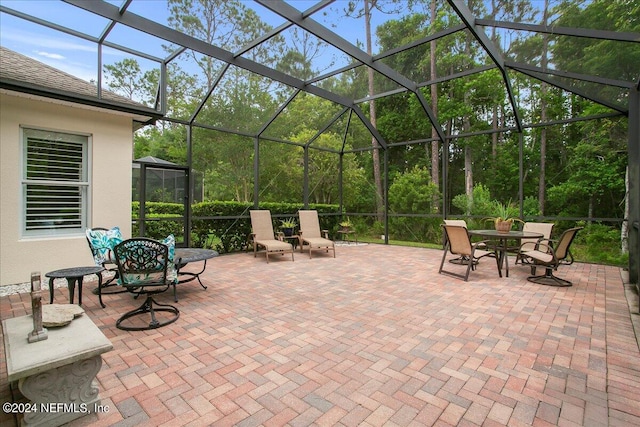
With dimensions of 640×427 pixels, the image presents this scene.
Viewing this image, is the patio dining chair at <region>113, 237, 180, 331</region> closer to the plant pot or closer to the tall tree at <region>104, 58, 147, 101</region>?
the tall tree at <region>104, 58, 147, 101</region>

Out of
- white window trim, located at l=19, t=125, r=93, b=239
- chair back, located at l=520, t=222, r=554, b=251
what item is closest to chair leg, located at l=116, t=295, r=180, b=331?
white window trim, located at l=19, t=125, r=93, b=239

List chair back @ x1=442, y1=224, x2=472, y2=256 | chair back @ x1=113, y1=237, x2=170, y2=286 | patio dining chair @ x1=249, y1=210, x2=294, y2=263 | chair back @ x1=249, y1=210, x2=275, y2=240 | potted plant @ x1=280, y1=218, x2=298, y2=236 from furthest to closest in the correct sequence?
potted plant @ x1=280, y1=218, x2=298, y2=236, chair back @ x1=249, y1=210, x2=275, y2=240, patio dining chair @ x1=249, y1=210, x2=294, y2=263, chair back @ x1=442, y1=224, x2=472, y2=256, chair back @ x1=113, y1=237, x2=170, y2=286

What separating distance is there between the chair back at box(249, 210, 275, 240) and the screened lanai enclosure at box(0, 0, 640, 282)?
1.81 feet

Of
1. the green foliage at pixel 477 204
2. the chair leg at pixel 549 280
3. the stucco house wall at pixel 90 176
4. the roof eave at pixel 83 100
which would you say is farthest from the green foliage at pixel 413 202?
the stucco house wall at pixel 90 176

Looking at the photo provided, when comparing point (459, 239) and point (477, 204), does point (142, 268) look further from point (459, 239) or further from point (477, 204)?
point (477, 204)

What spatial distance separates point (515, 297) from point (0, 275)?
726cm

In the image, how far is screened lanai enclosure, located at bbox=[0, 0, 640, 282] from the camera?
4602mm

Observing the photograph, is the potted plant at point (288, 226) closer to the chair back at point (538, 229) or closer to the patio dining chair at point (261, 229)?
the patio dining chair at point (261, 229)

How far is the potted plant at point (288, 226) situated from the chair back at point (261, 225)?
2.48 feet

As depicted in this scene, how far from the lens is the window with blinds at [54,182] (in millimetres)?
4774

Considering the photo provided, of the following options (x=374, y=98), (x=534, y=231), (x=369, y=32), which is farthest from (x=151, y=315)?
(x=369, y=32)

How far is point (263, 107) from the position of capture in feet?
30.6

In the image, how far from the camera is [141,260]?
122 inches

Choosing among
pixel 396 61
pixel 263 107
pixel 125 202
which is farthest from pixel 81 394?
pixel 396 61
